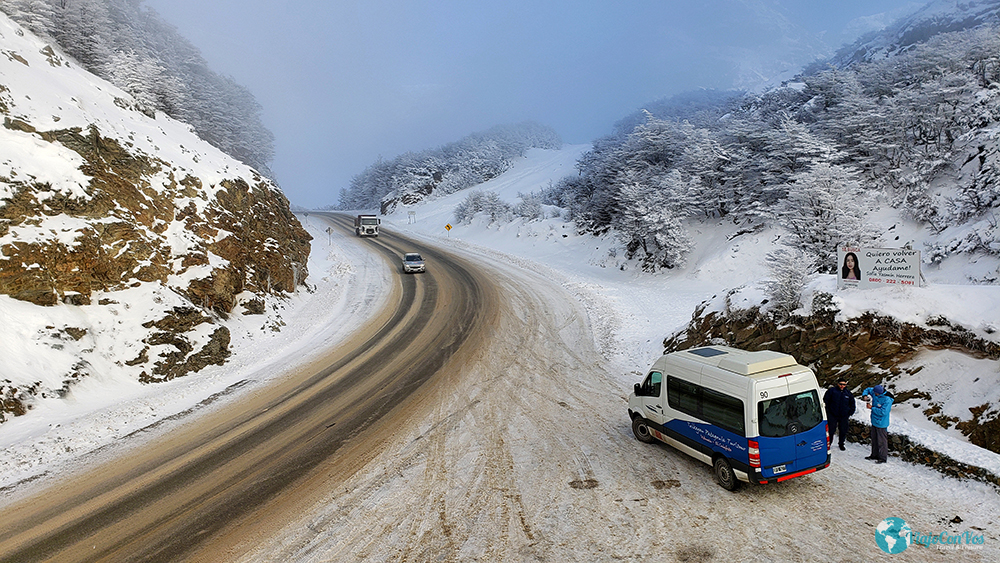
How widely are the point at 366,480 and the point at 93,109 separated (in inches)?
823

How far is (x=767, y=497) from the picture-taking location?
24.3 ft

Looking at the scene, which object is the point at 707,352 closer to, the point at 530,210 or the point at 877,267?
the point at 877,267

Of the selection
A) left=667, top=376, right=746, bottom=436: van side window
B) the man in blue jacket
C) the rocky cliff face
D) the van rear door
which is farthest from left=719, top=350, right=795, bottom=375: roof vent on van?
the rocky cliff face

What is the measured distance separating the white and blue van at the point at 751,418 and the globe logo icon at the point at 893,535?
1.10m

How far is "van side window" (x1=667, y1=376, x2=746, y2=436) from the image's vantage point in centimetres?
743

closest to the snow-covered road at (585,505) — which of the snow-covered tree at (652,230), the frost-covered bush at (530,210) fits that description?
the snow-covered tree at (652,230)

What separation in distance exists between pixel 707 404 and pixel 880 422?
10.0 feet

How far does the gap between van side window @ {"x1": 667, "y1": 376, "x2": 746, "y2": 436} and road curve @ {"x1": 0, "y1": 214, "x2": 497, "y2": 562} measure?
6.36 m

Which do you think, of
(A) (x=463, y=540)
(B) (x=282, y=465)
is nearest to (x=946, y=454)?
(A) (x=463, y=540)

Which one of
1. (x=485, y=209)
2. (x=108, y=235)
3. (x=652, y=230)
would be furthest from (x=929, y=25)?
(x=108, y=235)

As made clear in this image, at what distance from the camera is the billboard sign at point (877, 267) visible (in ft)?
34.1

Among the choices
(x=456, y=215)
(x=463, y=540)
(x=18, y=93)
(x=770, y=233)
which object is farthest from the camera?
(x=456, y=215)

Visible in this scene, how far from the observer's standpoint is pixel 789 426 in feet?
23.9

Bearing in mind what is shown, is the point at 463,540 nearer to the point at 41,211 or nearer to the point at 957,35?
the point at 41,211
